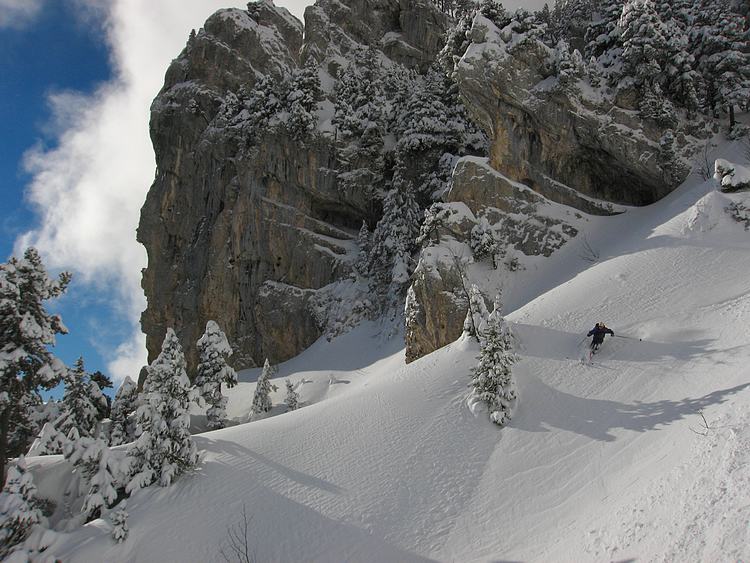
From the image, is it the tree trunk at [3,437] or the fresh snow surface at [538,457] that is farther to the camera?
the tree trunk at [3,437]

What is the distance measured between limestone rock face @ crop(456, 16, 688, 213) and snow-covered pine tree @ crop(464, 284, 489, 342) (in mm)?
13816

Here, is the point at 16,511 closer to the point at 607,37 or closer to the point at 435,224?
the point at 435,224

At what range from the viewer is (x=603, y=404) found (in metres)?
16.3

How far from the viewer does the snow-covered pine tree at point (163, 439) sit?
52.5ft

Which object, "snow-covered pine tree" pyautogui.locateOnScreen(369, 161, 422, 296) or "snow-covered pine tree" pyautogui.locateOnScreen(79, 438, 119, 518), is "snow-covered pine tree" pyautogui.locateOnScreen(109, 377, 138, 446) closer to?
"snow-covered pine tree" pyautogui.locateOnScreen(79, 438, 119, 518)

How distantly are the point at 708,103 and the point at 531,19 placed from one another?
13.3 m

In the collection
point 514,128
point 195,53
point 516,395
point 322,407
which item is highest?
point 195,53

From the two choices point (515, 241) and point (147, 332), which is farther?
point (147, 332)

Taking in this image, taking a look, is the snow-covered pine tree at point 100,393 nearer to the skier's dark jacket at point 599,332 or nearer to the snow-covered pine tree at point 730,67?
the skier's dark jacket at point 599,332

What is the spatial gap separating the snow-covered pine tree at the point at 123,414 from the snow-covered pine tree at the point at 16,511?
43.0 feet

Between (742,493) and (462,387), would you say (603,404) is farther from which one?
(742,493)

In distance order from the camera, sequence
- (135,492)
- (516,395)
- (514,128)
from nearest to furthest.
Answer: (135,492) → (516,395) → (514,128)

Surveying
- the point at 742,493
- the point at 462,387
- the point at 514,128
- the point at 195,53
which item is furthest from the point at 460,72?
the point at 195,53

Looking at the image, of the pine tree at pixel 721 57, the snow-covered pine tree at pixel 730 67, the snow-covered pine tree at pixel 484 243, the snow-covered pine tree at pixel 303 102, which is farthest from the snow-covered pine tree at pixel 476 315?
the snow-covered pine tree at pixel 303 102
